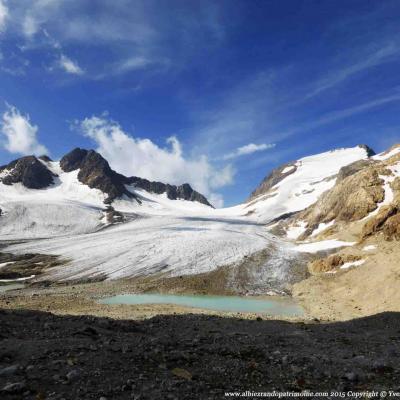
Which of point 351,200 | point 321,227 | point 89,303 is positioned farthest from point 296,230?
point 89,303

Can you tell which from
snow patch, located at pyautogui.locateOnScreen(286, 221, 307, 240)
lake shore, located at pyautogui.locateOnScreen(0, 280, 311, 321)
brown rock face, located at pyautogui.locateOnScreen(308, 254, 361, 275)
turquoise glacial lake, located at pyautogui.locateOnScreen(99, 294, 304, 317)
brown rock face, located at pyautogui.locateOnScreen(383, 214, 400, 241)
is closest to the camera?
lake shore, located at pyautogui.locateOnScreen(0, 280, 311, 321)

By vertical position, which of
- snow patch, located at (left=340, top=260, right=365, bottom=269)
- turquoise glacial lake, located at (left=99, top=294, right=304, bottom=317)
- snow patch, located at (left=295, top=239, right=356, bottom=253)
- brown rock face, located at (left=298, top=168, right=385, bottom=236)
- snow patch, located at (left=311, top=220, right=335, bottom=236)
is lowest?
turquoise glacial lake, located at (left=99, top=294, right=304, bottom=317)

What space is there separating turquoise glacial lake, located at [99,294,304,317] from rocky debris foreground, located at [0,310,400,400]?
2229 centimetres

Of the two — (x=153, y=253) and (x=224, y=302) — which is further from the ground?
(x=153, y=253)

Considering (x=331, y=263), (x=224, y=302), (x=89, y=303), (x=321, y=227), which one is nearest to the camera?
(x=89, y=303)

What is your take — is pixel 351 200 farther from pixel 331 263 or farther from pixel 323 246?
pixel 331 263

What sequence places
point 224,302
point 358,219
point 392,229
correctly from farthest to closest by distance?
1. point 358,219
2. point 392,229
3. point 224,302

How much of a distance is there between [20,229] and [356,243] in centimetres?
12848

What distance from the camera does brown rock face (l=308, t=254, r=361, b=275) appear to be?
170 ft

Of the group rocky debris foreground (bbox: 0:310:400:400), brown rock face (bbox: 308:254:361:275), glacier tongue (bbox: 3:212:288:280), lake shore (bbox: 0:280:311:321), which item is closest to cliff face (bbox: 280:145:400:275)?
brown rock face (bbox: 308:254:361:275)

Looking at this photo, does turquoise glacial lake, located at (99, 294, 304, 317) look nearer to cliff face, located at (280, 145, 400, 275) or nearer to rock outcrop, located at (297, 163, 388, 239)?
cliff face, located at (280, 145, 400, 275)

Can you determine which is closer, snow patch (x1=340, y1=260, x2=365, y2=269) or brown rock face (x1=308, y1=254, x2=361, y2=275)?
snow patch (x1=340, y1=260, x2=365, y2=269)

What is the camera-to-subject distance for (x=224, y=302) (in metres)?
46.5

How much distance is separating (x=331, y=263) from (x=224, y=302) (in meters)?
17.7
